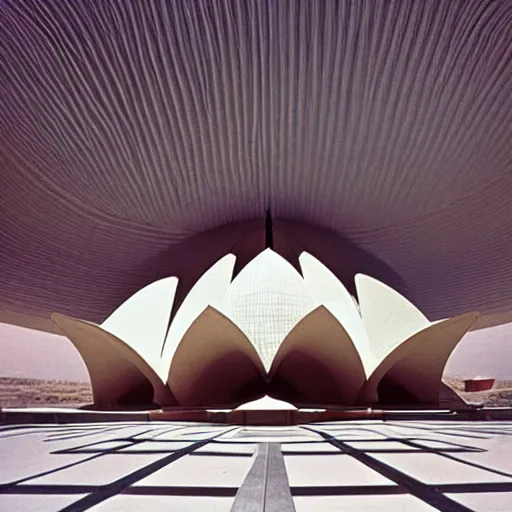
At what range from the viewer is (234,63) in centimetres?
927

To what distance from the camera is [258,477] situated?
2.20 metres

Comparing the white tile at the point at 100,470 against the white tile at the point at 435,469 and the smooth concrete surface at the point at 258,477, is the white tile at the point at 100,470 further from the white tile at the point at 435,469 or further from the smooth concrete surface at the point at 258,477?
the white tile at the point at 435,469

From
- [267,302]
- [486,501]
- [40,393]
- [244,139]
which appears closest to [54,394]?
[40,393]

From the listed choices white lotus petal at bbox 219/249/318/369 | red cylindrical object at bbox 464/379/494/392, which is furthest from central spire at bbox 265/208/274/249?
red cylindrical object at bbox 464/379/494/392

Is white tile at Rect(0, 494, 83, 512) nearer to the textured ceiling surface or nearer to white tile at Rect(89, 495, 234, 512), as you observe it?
white tile at Rect(89, 495, 234, 512)

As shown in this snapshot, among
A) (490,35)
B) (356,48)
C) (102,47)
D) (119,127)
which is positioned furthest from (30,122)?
(490,35)

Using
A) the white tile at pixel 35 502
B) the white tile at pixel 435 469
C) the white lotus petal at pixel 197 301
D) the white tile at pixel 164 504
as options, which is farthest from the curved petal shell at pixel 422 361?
the white tile at pixel 35 502

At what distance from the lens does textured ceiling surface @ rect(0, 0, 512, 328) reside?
329 inches

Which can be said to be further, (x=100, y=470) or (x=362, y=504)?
(x=100, y=470)

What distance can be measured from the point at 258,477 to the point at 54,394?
17445mm

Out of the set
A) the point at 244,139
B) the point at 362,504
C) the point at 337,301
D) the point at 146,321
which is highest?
the point at 244,139

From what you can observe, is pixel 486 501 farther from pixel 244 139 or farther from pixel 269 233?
pixel 269 233

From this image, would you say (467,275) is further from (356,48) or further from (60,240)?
(60,240)

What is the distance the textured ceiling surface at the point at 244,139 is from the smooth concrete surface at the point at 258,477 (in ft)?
24.6
